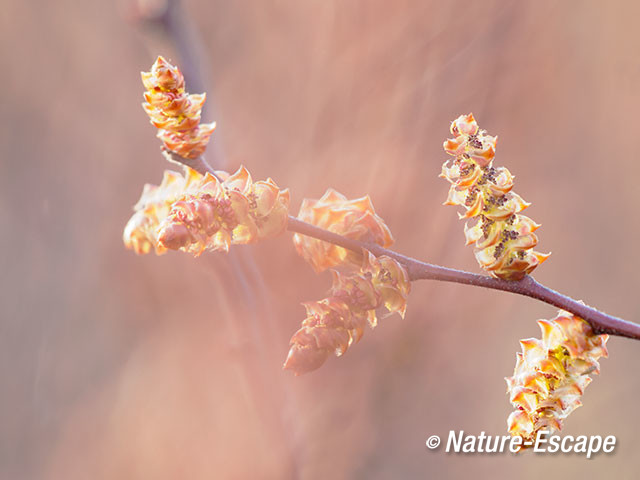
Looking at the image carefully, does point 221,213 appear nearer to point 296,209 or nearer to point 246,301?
point 246,301

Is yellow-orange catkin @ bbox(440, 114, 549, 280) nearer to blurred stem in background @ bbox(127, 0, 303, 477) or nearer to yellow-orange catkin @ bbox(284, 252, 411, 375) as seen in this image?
yellow-orange catkin @ bbox(284, 252, 411, 375)

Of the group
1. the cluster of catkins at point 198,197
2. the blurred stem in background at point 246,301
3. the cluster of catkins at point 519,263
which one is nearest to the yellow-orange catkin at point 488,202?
the cluster of catkins at point 519,263

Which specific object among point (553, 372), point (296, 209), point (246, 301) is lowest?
point (553, 372)

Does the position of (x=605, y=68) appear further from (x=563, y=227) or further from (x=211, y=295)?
(x=211, y=295)

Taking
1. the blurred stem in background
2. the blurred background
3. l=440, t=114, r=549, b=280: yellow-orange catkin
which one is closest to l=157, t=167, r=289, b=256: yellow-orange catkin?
l=440, t=114, r=549, b=280: yellow-orange catkin

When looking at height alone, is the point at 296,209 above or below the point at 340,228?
above

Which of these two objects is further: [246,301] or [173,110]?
[246,301]

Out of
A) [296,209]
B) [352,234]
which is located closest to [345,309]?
Result: [352,234]
